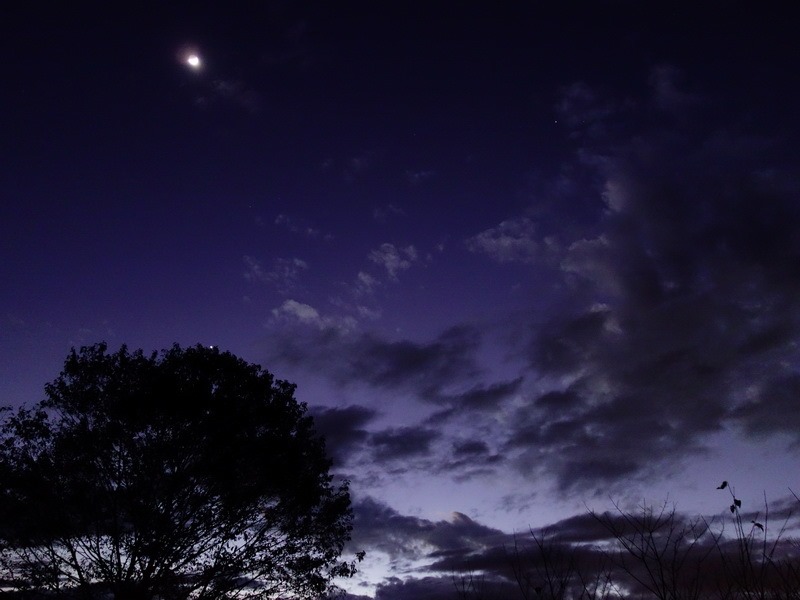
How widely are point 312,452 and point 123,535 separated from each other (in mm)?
7414

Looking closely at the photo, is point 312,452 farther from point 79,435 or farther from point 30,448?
point 30,448

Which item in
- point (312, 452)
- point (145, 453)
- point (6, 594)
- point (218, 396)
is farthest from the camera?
point (312, 452)

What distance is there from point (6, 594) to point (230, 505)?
7736 mm

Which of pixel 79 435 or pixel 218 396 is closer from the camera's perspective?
pixel 79 435

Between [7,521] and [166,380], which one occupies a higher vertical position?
[166,380]

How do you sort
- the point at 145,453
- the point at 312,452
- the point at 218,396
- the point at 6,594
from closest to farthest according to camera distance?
the point at 6,594 < the point at 145,453 < the point at 218,396 < the point at 312,452

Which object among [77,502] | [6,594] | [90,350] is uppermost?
[90,350]

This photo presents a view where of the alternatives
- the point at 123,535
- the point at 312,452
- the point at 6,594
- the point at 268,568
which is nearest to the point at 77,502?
the point at 123,535

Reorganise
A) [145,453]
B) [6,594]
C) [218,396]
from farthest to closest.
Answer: [218,396], [145,453], [6,594]

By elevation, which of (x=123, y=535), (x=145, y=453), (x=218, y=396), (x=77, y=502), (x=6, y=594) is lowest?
(x=6, y=594)

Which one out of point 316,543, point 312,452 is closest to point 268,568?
point 316,543

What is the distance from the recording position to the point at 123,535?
18.2 meters

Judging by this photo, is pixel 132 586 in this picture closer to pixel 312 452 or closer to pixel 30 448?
pixel 30 448

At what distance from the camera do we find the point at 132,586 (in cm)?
1791
